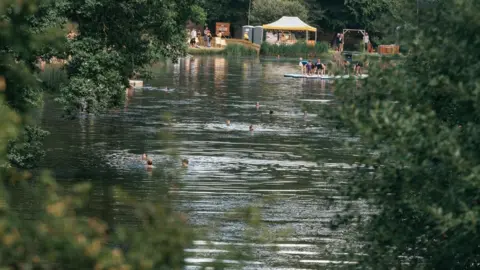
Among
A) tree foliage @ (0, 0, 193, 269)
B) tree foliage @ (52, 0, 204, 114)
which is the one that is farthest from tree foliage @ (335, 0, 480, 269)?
tree foliage @ (52, 0, 204, 114)

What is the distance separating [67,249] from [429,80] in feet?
24.4

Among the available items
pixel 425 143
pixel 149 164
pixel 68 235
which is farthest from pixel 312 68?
pixel 68 235

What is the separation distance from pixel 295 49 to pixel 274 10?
35.6ft

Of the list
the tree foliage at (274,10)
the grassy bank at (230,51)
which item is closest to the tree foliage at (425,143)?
the grassy bank at (230,51)

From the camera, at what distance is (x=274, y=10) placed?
393 feet

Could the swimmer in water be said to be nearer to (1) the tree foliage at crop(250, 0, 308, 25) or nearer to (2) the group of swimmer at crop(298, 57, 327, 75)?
(2) the group of swimmer at crop(298, 57, 327, 75)

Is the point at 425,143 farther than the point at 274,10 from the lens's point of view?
No

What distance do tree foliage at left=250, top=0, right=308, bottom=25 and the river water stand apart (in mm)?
50819

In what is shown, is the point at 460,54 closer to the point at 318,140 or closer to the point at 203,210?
the point at 203,210

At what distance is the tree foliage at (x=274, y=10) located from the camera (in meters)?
118

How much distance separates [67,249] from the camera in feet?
18.6

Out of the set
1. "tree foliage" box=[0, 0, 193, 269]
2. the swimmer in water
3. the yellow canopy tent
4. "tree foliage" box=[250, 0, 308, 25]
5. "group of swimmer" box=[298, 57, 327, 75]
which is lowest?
"group of swimmer" box=[298, 57, 327, 75]

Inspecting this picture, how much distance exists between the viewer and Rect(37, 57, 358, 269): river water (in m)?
25.2

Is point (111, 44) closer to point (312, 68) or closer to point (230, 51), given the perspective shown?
point (312, 68)
